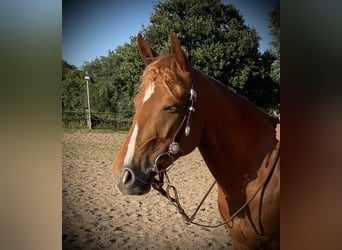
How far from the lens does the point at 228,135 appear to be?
4.10 feet

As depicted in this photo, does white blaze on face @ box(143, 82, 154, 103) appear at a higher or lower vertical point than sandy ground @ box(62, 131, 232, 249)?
higher

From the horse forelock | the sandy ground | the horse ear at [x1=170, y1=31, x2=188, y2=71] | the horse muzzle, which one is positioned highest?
the horse ear at [x1=170, y1=31, x2=188, y2=71]

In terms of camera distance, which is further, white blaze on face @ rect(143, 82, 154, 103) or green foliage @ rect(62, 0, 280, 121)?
green foliage @ rect(62, 0, 280, 121)

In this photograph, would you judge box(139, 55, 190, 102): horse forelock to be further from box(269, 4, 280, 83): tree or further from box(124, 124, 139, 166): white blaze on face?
box(269, 4, 280, 83): tree

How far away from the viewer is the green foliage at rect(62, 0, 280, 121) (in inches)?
59.4

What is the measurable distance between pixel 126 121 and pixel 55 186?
0.52m

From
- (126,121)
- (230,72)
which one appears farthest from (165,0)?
(126,121)

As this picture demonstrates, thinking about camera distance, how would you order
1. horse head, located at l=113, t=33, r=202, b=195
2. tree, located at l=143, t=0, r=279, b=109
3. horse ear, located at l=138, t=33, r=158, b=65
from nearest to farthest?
horse head, located at l=113, t=33, r=202, b=195
horse ear, located at l=138, t=33, r=158, b=65
tree, located at l=143, t=0, r=279, b=109

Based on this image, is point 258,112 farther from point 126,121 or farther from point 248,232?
point 126,121

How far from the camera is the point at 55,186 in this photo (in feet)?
5.19

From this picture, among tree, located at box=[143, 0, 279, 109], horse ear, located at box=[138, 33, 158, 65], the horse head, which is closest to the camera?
the horse head

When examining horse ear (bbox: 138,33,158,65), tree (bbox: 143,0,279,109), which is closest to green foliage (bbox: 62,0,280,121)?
tree (bbox: 143,0,279,109)

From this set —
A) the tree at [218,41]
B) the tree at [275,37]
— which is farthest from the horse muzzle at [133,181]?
the tree at [275,37]

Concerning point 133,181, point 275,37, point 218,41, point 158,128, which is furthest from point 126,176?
point 275,37
